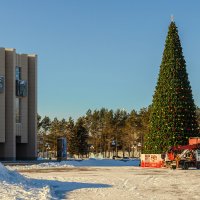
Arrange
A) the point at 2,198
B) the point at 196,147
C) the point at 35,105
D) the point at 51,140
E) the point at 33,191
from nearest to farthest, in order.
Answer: the point at 2,198 → the point at 33,191 → the point at 196,147 → the point at 35,105 → the point at 51,140

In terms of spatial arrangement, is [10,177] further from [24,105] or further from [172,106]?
[24,105]

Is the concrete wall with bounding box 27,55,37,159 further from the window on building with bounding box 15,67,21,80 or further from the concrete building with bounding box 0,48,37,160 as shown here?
the window on building with bounding box 15,67,21,80

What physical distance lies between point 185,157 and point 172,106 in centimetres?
622

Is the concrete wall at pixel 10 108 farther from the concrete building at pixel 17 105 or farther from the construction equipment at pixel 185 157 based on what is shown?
the construction equipment at pixel 185 157

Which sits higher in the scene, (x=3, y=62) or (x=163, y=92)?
(x=3, y=62)

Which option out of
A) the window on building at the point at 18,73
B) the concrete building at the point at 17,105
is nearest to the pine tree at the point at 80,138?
the concrete building at the point at 17,105

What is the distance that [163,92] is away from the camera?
2034 inches

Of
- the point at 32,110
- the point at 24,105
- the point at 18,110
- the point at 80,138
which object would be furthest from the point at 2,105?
the point at 80,138

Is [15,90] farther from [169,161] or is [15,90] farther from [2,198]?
[2,198]

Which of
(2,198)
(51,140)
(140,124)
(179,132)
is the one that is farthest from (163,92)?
(51,140)

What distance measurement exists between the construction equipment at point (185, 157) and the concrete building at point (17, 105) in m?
26.7

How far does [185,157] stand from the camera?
47.0 m

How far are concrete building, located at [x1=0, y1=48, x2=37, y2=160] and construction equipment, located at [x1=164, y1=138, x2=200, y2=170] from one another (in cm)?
2669

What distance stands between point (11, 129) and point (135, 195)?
4916cm
